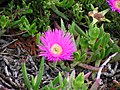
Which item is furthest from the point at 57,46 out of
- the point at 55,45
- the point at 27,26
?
the point at 27,26

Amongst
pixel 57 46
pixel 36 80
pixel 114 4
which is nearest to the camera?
pixel 36 80

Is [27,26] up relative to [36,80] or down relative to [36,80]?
up

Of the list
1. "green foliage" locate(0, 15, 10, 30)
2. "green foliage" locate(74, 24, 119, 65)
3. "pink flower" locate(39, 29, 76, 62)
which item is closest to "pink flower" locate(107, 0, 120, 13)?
"green foliage" locate(74, 24, 119, 65)

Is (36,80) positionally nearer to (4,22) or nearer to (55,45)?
(55,45)

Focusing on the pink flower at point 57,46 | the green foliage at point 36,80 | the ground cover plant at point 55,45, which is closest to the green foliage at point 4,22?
the ground cover plant at point 55,45

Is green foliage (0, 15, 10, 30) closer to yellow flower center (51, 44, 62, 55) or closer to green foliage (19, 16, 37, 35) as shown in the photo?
green foliage (19, 16, 37, 35)

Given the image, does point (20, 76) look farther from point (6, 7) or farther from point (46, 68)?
point (6, 7)

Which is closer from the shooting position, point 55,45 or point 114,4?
point 55,45

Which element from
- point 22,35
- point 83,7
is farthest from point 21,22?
point 83,7

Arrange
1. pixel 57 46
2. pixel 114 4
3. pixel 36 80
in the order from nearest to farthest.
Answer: pixel 36 80
pixel 57 46
pixel 114 4
